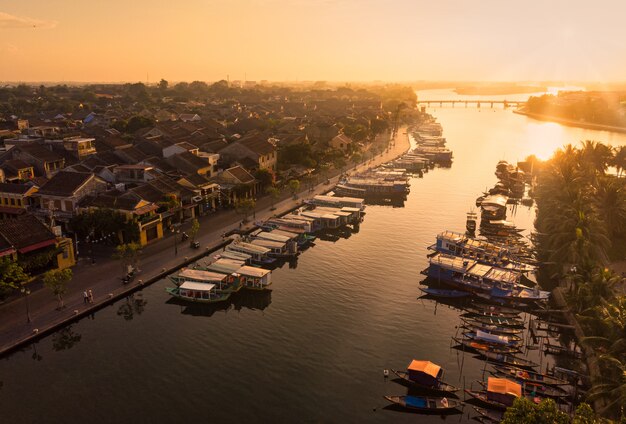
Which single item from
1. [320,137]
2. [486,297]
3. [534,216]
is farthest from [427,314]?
[320,137]

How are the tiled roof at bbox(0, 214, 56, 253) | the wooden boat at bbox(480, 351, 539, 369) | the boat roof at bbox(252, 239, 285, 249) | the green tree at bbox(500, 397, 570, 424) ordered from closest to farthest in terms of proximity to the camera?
the green tree at bbox(500, 397, 570, 424) < the wooden boat at bbox(480, 351, 539, 369) < the tiled roof at bbox(0, 214, 56, 253) < the boat roof at bbox(252, 239, 285, 249)

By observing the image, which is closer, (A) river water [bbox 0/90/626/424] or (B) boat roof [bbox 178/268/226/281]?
(A) river water [bbox 0/90/626/424]

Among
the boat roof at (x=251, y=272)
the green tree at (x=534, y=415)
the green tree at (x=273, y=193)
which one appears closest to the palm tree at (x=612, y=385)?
the green tree at (x=534, y=415)

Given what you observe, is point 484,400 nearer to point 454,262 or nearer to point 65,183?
point 454,262

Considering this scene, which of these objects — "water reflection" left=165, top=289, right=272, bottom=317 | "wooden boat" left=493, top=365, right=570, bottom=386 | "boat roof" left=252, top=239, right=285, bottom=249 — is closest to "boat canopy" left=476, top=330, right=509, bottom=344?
"wooden boat" left=493, top=365, right=570, bottom=386

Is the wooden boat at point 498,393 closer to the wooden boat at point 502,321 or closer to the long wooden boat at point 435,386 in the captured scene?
the long wooden boat at point 435,386

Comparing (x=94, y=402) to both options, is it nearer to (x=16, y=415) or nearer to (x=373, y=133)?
(x=16, y=415)

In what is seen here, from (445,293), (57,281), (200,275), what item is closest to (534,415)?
(445,293)

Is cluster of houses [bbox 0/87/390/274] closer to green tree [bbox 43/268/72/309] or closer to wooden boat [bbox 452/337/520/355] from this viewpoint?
green tree [bbox 43/268/72/309]
